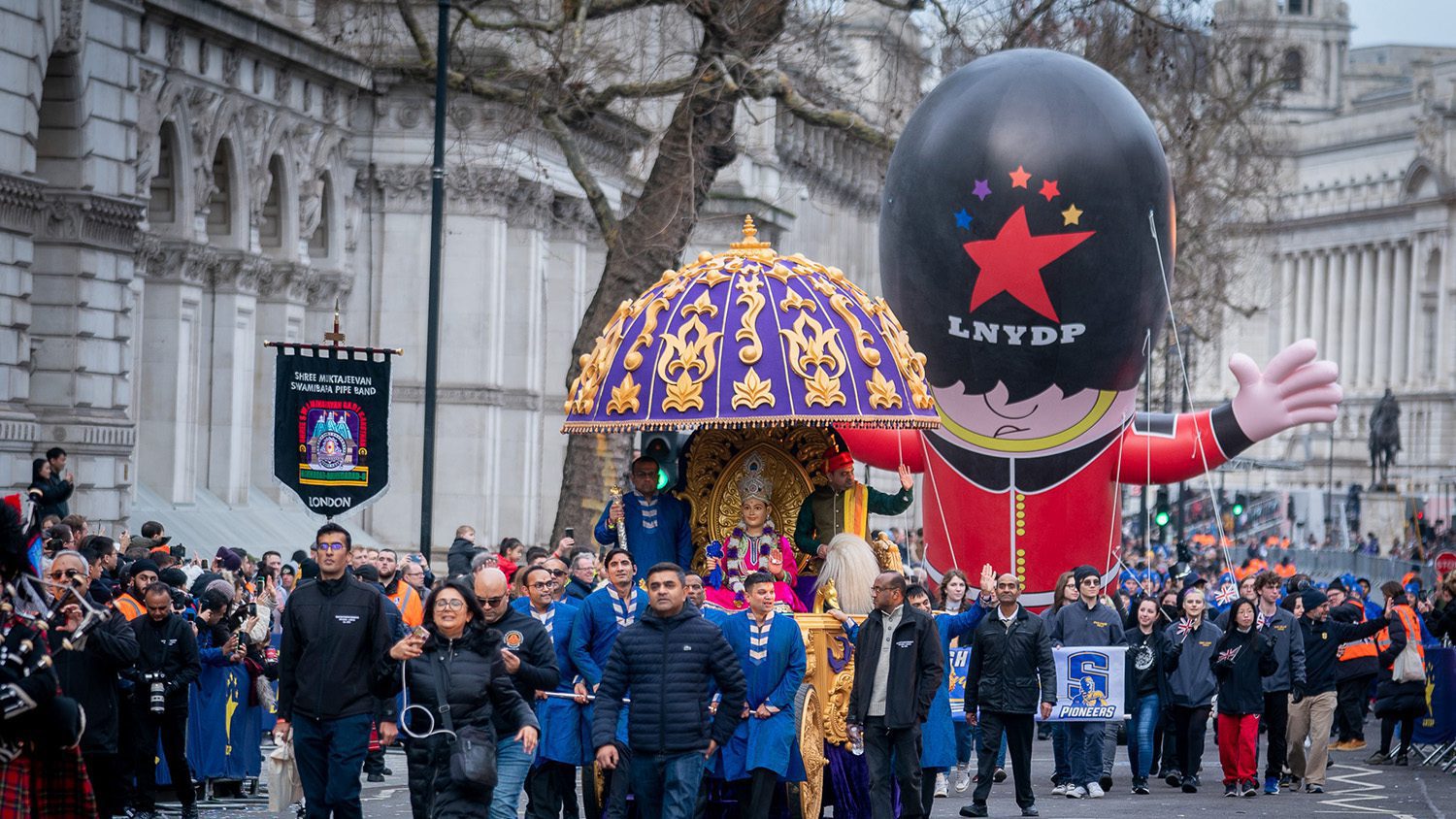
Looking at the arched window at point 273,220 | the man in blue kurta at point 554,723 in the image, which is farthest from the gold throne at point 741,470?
the arched window at point 273,220

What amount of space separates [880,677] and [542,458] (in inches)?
1113

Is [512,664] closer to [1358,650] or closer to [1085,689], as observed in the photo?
[1085,689]

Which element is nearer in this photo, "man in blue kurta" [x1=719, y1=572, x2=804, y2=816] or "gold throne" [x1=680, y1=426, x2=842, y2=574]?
"man in blue kurta" [x1=719, y1=572, x2=804, y2=816]

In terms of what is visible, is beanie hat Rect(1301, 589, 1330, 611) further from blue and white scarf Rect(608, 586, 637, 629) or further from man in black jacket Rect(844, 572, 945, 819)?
blue and white scarf Rect(608, 586, 637, 629)

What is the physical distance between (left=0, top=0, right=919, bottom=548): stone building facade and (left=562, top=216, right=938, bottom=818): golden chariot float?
9984mm

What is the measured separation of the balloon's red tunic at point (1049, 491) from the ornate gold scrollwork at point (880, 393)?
15.6 feet

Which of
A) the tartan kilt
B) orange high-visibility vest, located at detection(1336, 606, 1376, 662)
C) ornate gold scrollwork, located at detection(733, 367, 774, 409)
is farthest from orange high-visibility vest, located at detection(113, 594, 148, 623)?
orange high-visibility vest, located at detection(1336, 606, 1376, 662)

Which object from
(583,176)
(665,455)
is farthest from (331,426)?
(583,176)

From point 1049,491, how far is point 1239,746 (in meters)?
2.86

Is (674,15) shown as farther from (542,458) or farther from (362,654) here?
(362,654)

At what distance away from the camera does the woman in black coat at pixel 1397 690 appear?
25.0 metres

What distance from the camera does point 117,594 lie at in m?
18.0

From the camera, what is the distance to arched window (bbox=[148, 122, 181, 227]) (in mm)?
31203

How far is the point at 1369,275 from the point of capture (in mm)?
136750
